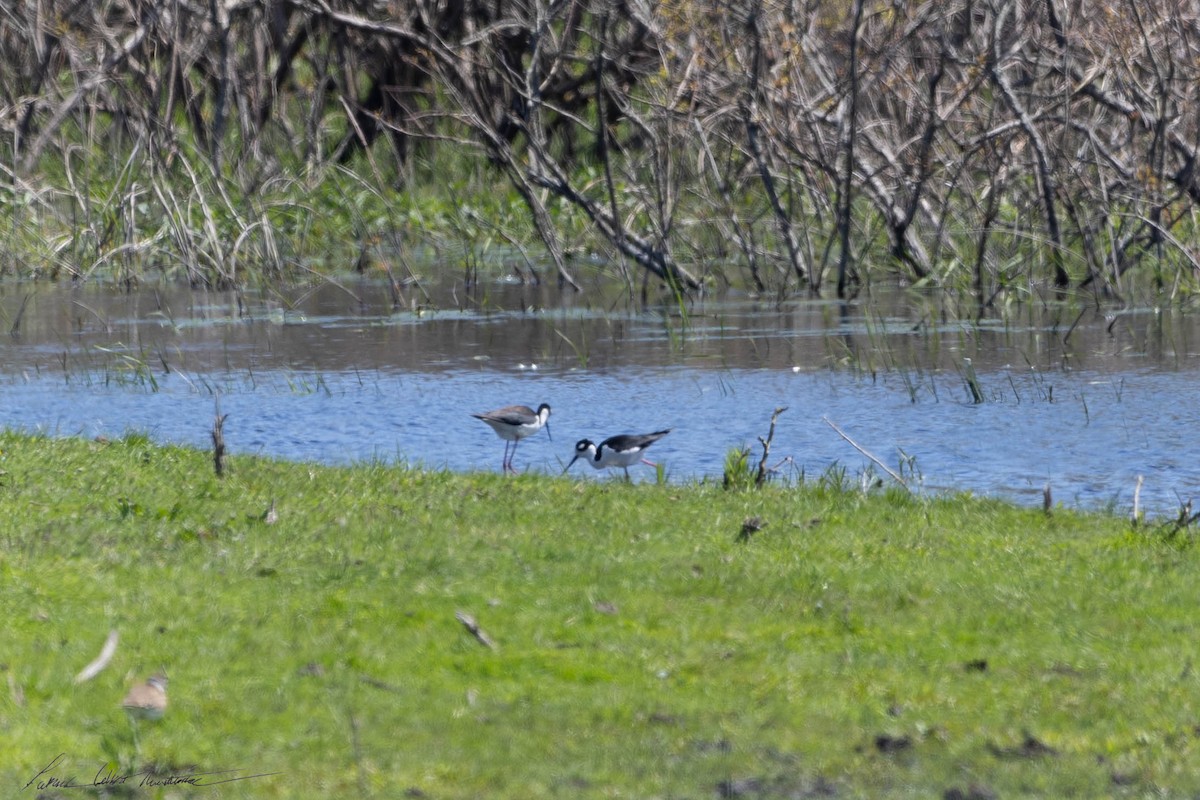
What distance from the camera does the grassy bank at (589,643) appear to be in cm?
534

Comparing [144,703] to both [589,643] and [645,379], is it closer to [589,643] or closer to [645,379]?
[589,643]

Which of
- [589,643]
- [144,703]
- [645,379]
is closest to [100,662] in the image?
[144,703]

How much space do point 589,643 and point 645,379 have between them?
8.56 meters

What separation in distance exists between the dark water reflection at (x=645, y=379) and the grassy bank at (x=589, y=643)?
8.11ft

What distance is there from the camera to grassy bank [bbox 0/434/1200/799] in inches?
210

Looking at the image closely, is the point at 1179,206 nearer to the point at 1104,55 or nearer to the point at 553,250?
the point at 1104,55

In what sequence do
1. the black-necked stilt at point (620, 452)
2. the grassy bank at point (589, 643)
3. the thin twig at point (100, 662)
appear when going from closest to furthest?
the grassy bank at point (589, 643) → the thin twig at point (100, 662) → the black-necked stilt at point (620, 452)

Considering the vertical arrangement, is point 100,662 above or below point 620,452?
below

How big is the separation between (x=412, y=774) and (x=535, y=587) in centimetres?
212
